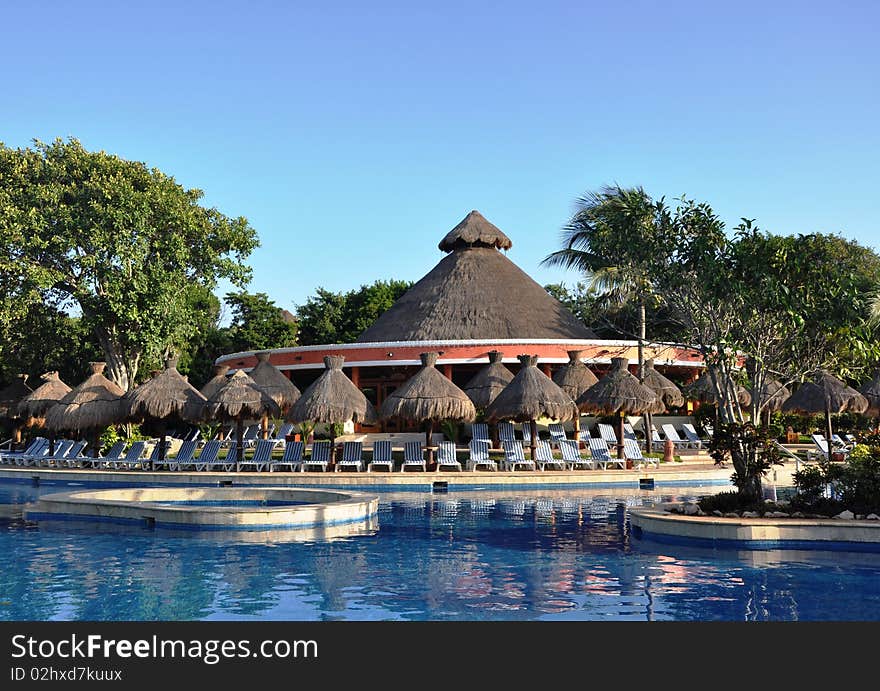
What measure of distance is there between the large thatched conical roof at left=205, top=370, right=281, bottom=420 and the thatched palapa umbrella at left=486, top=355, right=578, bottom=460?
5.75 m

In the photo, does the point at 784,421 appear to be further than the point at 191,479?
Yes

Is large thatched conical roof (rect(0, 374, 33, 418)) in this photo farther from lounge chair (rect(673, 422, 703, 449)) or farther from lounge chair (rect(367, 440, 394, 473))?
lounge chair (rect(673, 422, 703, 449))

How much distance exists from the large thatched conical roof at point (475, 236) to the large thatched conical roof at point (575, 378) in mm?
13568

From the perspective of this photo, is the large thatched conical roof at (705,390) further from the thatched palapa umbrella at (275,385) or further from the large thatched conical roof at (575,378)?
the thatched palapa umbrella at (275,385)

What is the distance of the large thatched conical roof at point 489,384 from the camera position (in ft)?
77.3

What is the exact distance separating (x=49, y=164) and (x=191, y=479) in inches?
603

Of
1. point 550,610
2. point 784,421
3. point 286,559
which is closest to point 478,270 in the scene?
point 784,421

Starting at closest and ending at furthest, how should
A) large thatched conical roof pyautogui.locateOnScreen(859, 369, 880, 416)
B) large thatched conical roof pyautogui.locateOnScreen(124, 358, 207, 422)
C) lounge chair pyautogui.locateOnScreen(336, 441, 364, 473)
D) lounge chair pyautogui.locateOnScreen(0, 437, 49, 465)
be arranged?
lounge chair pyautogui.locateOnScreen(336, 441, 364, 473) → large thatched conical roof pyautogui.locateOnScreen(124, 358, 207, 422) → lounge chair pyautogui.locateOnScreen(0, 437, 49, 465) → large thatched conical roof pyautogui.locateOnScreen(859, 369, 880, 416)

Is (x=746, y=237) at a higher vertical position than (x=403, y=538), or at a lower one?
higher

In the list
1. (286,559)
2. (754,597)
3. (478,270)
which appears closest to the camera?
(754,597)

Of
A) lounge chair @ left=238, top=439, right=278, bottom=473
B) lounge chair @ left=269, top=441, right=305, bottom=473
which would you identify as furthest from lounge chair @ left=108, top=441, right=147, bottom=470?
lounge chair @ left=269, top=441, right=305, bottom=473

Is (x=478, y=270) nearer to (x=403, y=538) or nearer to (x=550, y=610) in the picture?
(x=403, y=538)

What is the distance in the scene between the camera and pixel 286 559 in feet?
32.4

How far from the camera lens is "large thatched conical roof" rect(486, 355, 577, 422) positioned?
2098 centimetres
